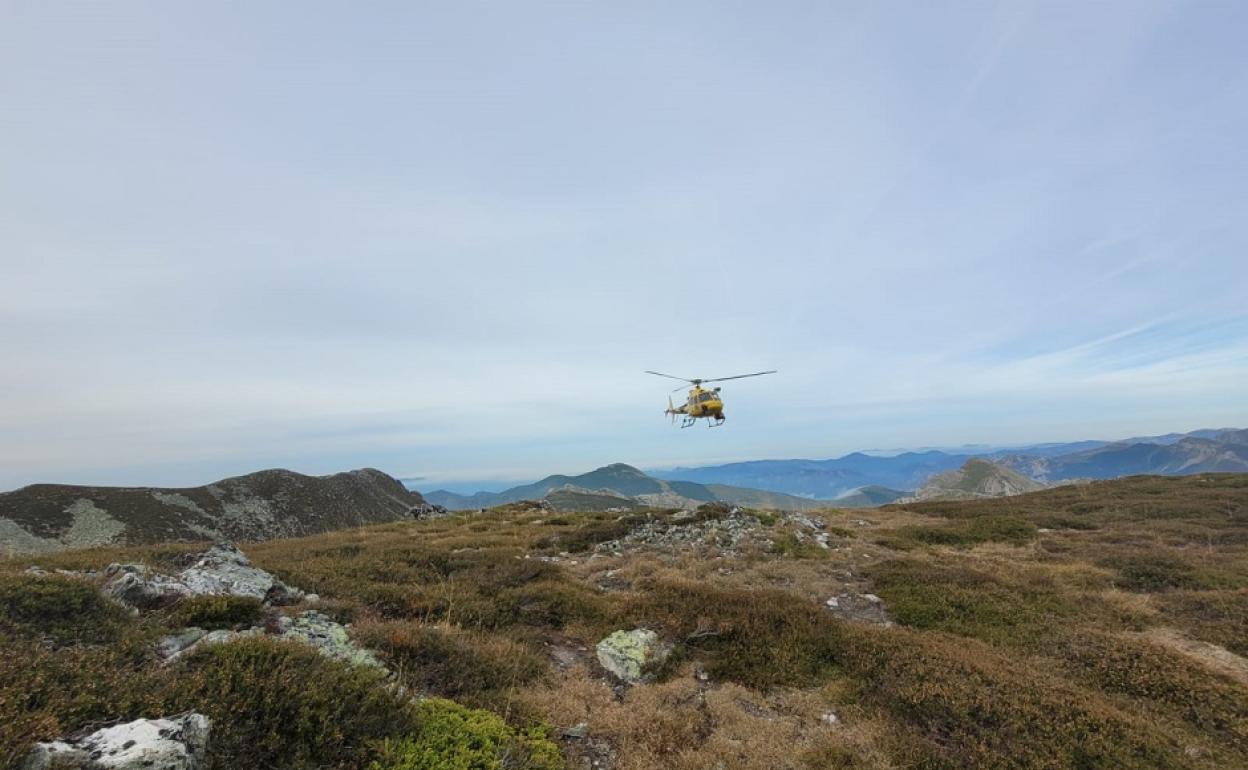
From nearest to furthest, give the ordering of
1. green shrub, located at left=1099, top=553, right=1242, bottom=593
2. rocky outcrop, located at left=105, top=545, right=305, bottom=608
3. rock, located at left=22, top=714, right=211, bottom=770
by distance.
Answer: rock, located at left=22, top=714, right=211, bottom=770 → rocky outcrop, located at left=105, top=545, right=305, bottom=608 → green shrub, located at left=1099, top=553, right=1242, bottom=593

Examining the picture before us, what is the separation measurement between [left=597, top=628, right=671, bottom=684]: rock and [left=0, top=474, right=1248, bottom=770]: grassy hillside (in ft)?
1.10

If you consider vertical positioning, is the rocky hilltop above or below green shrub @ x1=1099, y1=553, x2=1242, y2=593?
above

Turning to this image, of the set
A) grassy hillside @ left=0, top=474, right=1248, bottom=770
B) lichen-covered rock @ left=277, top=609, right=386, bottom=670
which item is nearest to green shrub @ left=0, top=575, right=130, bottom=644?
grassy hillside @ left=0, top=474, right=1248, bottom=770

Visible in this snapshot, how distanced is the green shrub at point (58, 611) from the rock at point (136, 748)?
390 centimetres

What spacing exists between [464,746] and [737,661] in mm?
5873

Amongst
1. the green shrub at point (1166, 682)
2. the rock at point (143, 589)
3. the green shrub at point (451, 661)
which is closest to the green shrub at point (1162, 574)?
the green shrub at point (1166, 682)

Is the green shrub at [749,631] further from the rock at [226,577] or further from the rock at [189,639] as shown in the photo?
the rock at [226,577]

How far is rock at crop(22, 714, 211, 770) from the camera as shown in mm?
3949

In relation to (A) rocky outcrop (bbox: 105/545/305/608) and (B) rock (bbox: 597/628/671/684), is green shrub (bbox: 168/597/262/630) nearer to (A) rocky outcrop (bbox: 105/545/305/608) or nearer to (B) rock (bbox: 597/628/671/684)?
(A) rocky outcrop (bbox: 105/545/305/608)

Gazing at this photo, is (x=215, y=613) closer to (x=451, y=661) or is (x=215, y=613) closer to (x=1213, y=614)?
(x=451, y=661)

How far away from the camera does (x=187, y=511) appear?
37531 millimetres

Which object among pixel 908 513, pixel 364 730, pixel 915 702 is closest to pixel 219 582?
pixel 364 730

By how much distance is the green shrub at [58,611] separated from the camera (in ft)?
22.5

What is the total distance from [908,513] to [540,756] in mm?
34181
